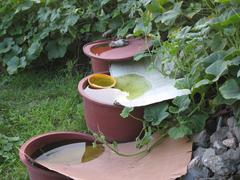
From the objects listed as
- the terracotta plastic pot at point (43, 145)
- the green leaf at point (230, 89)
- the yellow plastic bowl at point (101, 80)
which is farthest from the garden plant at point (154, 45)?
the terracotta plastic pot at point (43, 145)

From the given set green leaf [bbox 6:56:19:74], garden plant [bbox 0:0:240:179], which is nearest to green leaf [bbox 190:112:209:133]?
garden plant [bbox 0:0:240:179]

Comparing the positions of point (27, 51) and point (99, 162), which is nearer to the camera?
point (99, 162)

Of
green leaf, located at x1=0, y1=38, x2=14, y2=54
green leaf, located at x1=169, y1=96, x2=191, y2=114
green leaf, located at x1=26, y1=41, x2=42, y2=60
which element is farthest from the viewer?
green leaf, located at x1=0, y1=38, x2=14, y2=54

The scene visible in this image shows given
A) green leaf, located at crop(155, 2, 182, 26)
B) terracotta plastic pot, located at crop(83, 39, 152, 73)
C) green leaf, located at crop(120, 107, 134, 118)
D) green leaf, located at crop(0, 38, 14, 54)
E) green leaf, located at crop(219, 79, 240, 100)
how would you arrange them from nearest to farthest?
1. green leaf, located at crop(219, 79, 240, 100)
2. green leaf, located at crop(120, 107, 134, 118)
3. green leaf, located at crop(155, 2, 182, 26)
4. terracotta plastic pot, located at crop(83, 39, 152, 73)
5. green leaf, located at crop(0, 38, 14, 54)

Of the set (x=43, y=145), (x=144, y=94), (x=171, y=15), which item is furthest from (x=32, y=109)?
(x=171, y=15)

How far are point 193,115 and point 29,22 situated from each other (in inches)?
73.2

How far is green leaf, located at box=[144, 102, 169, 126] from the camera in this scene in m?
2.18

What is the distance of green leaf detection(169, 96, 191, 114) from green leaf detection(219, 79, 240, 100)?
0.61 ft

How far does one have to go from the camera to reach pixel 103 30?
3312 millimetres

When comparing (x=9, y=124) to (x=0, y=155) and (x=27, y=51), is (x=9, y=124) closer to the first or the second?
(x=0, y=155)

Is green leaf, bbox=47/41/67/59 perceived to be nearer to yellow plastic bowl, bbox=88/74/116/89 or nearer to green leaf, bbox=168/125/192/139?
yellow plastic bowl, bbox=88/74/116/89

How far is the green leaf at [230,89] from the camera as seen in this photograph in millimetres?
1900

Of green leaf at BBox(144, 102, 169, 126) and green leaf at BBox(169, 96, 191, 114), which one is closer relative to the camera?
green leaf at BBox(169, 96, 191, 114)

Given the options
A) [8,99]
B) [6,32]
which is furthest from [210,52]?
[6,32]
